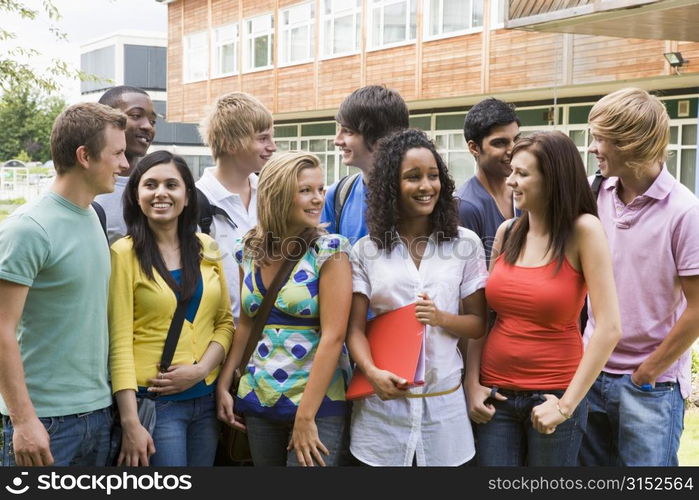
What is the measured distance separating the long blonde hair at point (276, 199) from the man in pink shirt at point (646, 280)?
134 cm

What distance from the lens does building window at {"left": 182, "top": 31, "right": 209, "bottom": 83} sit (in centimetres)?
3547

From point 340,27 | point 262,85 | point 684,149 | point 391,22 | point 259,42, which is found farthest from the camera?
point 259,42

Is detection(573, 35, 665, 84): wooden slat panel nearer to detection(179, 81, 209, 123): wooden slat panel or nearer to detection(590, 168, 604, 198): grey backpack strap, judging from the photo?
detection(590, 168, 604, 198): grey backpack strap

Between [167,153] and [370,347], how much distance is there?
51.3 inches

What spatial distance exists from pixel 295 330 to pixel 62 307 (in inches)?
37.4

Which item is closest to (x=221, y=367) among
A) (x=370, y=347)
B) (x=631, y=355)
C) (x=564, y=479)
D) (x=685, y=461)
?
(x=370, y=347)

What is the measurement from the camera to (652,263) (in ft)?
11.7

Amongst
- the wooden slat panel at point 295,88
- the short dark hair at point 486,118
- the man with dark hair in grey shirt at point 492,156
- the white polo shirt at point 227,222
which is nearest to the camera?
the white polo shirt at point 227,222

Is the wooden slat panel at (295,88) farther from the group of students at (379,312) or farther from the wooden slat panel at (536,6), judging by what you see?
the group of students at (379,312)

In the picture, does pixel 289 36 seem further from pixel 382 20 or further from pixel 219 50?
pixel 382 20

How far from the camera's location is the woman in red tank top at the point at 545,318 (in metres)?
3.37

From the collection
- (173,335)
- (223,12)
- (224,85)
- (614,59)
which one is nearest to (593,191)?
(173,335)

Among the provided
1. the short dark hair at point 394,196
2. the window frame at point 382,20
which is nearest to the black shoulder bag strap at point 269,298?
the short dark hair at point 394,196

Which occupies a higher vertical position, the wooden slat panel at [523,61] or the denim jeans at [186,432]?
the wooden slat panel at [523,61]
